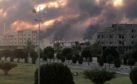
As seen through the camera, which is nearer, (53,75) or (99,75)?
(53,75)

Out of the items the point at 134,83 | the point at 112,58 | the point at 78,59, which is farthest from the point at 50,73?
the point at 78,59

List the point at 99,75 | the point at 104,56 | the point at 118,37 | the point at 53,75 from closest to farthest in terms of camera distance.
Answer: the point at 53,75, the point at 99,75, the point at 104,56, the point at 118,37

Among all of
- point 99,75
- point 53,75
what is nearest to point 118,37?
point 99,75

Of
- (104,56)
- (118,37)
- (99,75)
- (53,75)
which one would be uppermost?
(118,37)

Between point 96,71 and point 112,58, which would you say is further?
→ point 112,58

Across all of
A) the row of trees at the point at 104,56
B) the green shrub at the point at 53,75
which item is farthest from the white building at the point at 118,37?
the green shrub at the point at 53,75

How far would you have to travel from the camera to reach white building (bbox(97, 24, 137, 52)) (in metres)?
171

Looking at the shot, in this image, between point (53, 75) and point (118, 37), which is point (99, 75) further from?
point (118, 37)

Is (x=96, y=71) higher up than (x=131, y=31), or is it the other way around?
(x=131, y=31)

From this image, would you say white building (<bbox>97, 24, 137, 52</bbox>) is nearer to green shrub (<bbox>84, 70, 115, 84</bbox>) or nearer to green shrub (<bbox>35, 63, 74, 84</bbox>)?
green shrub (<bbox>84, 70, 115, 84</bbox>)

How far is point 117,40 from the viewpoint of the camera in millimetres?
172125

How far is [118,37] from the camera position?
17400 centimetres

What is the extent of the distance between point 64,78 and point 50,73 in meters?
1.24

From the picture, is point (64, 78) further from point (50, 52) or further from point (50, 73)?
point (50, 52)
